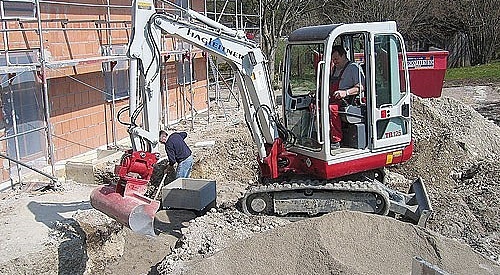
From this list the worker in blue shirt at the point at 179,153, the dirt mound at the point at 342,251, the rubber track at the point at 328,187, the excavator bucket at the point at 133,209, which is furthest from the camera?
the worker in blue shirt at the point at 179,153

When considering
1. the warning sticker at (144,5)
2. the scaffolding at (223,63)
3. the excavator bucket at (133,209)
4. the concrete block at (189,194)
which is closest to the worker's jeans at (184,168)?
the concrete block at (189,194)

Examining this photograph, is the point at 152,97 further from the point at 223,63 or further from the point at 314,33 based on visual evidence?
the point at 223,63

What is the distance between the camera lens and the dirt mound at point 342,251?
532cm

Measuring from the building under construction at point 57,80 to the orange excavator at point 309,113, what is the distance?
11.0ft

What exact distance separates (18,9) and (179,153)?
151 inches

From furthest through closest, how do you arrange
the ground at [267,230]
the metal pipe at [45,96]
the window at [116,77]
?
the window at [116,77] < the metal pipe at [45,96] < the ground at [267,230]

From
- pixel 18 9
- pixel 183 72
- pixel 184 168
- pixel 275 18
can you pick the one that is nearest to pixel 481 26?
pixel 275 18

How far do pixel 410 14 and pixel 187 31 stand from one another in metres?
22.3

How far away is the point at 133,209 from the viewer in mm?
5855

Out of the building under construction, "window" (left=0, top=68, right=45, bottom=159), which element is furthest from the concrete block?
"window" (left=0, top=68, right=45, bottom=159)

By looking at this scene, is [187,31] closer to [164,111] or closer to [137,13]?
[137,13]

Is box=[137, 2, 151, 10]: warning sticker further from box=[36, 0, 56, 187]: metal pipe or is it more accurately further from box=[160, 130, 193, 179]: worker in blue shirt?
box=[36, 0, 56, 187]: metal pipe

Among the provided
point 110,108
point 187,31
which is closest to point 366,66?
point 187,31

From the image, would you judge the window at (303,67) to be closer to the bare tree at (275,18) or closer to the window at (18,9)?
the window at (18,9)
